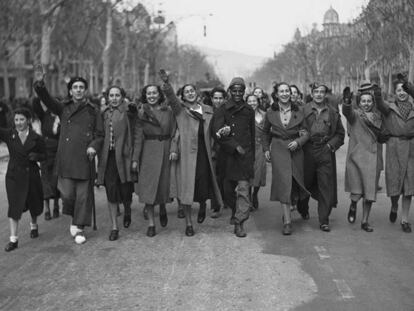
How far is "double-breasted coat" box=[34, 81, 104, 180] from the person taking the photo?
664 centimetres

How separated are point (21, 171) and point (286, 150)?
3074mm

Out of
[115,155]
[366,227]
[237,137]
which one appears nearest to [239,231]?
[237,137]

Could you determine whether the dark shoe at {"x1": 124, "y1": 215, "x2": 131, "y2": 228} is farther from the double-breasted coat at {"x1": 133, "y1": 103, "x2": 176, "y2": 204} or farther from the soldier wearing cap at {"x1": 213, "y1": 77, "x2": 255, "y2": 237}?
the soldier wearing cap at {"x1": 213, "y1": 77, "x2": 255, "y2": 237}

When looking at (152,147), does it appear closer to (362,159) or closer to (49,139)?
(49,139)

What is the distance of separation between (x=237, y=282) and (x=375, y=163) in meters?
2.88

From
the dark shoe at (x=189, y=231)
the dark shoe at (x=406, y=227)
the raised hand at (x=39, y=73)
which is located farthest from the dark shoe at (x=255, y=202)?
the raised hand at (x=39, y=73)

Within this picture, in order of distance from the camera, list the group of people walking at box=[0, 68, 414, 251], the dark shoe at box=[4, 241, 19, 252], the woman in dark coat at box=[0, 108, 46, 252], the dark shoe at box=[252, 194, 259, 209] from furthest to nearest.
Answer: the dark shoe at box=[252, 194, 259, 209] < the group of people walking at box=[0, 68, 414, 251] < the woman in dark coat at box=[0, 108, 46, 252] < the dark shoe at box=[4, 241, 19, 252]

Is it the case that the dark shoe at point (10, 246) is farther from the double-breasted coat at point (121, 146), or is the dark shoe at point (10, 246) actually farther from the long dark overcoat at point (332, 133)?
Result: the long dark overcoat at point (332, 133)

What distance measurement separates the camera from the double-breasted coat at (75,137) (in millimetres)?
6645

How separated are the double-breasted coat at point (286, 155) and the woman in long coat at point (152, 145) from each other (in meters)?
1.24

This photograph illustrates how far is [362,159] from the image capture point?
7.29 metres

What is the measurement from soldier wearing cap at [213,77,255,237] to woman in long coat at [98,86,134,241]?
1.07 m

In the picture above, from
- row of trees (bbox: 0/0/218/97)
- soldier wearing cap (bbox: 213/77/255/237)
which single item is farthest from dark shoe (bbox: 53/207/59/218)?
row of trees (bbox: 0/0/218/97)

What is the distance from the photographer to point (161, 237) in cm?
703
